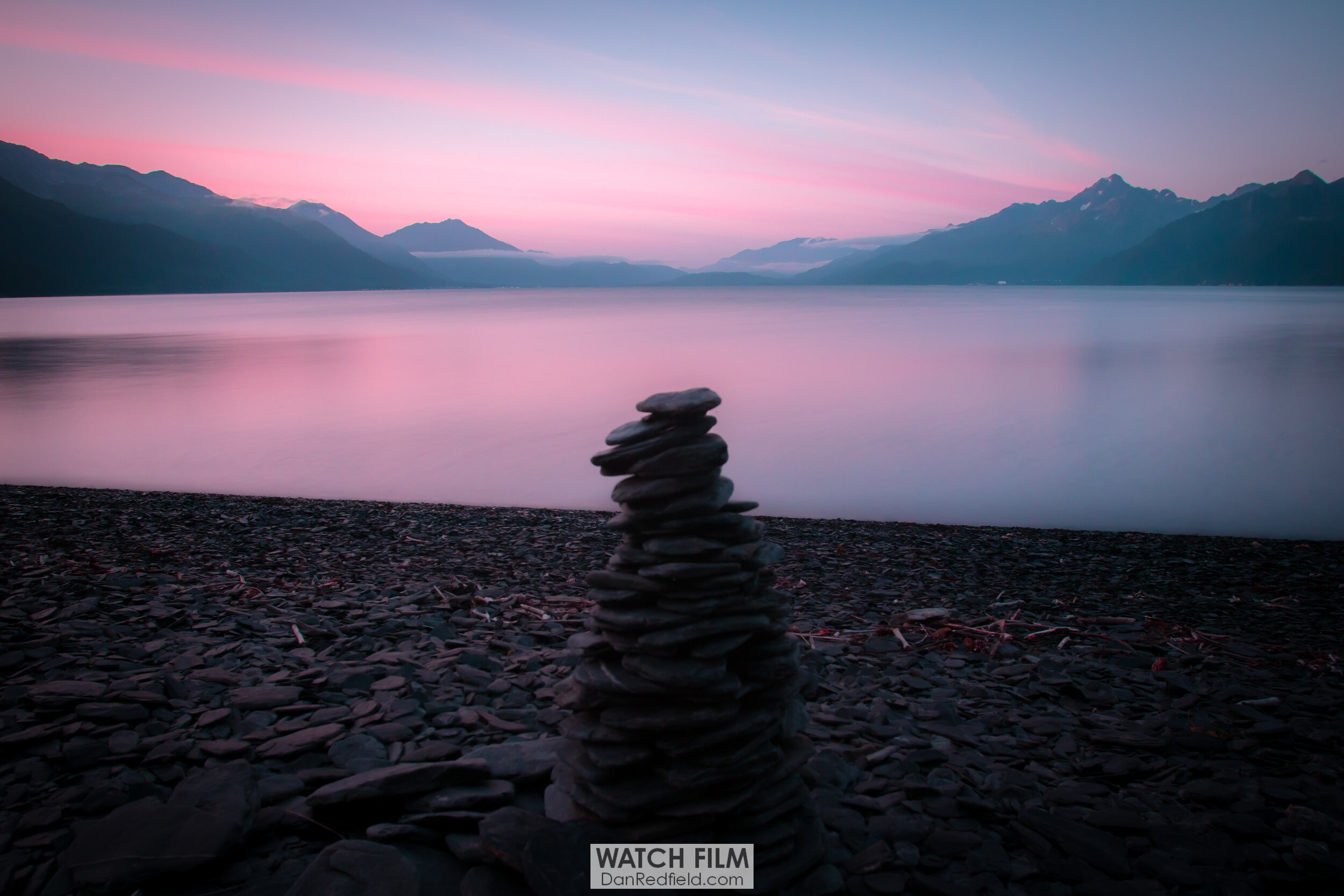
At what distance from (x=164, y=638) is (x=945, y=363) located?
40931 millimetres

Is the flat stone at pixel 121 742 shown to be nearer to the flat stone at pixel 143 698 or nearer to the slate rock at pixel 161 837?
the flat stone at pixel 143 698

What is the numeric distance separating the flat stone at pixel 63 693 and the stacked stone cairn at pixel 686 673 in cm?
370

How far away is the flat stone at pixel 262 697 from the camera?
18.2 ft

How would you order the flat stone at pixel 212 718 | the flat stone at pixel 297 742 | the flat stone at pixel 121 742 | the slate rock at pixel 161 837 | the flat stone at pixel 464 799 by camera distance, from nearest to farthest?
1. the slate rock at pixel 161 837
2. the flat stone at pixel 464 799
3. the flat stone at pixel 121 742
4. the flat stone at pixel 297 742
5. the flat stone at pixel 212 718

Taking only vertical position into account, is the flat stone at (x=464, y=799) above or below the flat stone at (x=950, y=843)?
above

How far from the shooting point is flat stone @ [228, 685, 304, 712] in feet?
18.2

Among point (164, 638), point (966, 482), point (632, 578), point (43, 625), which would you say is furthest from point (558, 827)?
point (966, 482)

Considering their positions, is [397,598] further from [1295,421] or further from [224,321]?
[224,321]

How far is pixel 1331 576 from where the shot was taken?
29.9 feet

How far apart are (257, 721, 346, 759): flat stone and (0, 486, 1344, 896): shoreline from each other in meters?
0.02

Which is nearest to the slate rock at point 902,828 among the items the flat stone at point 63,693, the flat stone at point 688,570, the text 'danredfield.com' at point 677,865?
the text 'danredfield.com' at point 677,865

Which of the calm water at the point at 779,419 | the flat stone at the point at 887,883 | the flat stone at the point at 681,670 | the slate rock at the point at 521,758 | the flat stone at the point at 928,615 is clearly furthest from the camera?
the calm water at the point at 779,419

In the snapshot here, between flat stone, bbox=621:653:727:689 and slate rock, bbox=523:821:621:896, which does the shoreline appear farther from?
flat stone, bbox=621:653:727:689

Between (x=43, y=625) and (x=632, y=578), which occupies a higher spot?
(x=632, y=578)
